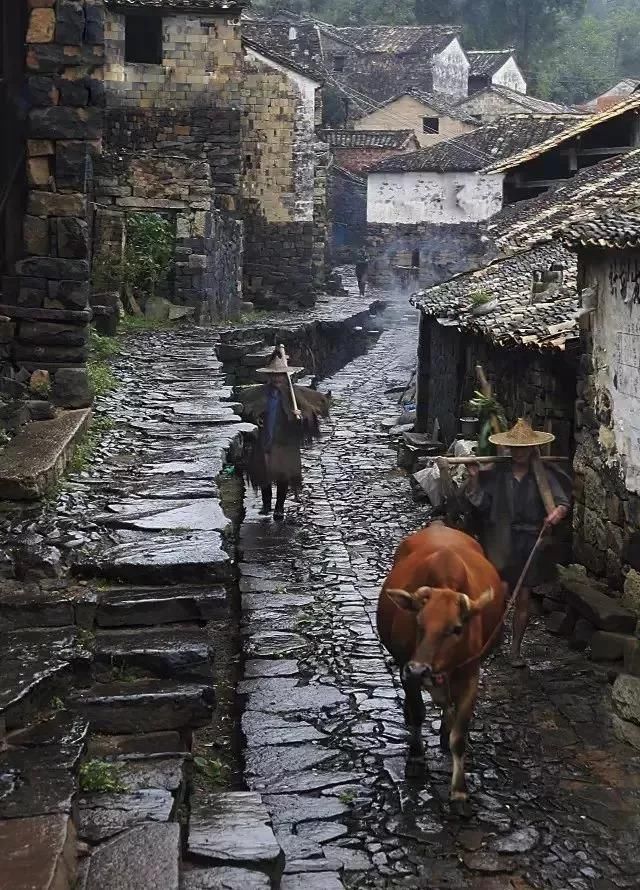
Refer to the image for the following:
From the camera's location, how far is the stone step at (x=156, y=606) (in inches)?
237

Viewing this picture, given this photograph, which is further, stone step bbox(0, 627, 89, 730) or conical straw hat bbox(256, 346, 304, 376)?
conical straw hat bbox(256, 346, 304, 376)

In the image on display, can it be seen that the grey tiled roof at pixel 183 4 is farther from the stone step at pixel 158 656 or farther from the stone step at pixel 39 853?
the stone step at pixel 39 853

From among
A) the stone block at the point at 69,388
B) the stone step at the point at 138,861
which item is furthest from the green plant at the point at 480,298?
the stone step at the point at 138,861

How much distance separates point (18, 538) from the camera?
6.61m

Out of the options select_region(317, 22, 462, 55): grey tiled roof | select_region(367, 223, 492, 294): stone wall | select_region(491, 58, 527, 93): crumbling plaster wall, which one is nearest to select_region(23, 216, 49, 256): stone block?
select_region(367, 223, 492, 294): stone wall

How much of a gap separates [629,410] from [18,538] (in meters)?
5.00

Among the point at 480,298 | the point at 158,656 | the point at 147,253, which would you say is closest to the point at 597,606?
the point at 158,656

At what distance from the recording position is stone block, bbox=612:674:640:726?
7.32 m

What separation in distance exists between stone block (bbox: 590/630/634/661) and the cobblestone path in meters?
0.14

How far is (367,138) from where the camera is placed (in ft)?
148

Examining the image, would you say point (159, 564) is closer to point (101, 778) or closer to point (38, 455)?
point (101, 778)

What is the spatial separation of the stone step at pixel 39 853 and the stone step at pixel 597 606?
5.28 m

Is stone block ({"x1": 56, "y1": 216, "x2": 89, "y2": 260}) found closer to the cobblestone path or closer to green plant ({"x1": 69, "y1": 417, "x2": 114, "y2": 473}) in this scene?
green plant ({"x1": 69, "y1": 417, "x2": 114, "y2": 473})

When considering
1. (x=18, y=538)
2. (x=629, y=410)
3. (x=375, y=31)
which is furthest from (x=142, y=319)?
(x=375, y=31)
